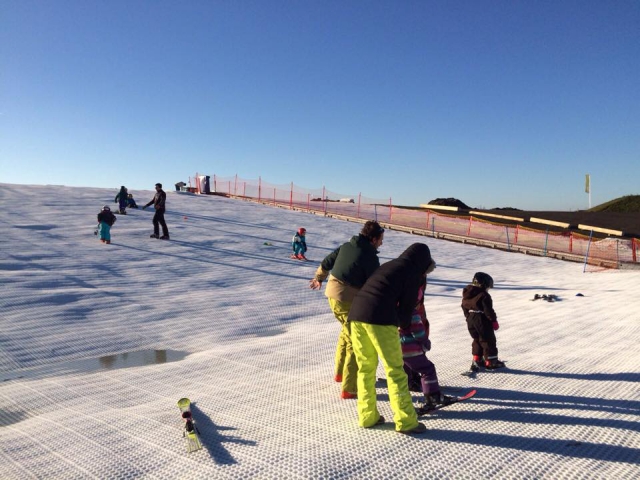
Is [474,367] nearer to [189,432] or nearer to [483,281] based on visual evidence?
[483,281]

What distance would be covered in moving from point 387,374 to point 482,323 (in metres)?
2.18

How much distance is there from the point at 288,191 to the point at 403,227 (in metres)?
10.3

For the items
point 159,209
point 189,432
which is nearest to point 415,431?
point 189,432

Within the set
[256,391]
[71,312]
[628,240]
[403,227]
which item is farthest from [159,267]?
[628,240]

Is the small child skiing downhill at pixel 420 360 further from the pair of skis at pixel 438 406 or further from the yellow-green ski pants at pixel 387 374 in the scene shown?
the yellow-green ski pants at pixel 387 374

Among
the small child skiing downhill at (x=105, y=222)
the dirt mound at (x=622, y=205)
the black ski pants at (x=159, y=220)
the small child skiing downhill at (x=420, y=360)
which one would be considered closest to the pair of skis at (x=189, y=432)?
the small child skiing downhill at (x=420, y=360)

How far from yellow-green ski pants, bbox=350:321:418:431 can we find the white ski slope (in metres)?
0.14

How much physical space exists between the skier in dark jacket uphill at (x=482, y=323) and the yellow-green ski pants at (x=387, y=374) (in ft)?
6.37

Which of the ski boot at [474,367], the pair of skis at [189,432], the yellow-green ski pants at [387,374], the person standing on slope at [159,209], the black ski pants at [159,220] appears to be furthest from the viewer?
Answer: the black ski pants at [159,220]

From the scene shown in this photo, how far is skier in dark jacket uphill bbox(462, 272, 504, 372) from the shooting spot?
5.06 metres

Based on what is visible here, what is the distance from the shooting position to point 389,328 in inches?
135

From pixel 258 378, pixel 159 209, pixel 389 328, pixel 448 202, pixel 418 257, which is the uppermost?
pixel 448 202

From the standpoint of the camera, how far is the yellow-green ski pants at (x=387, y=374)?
11.1ft

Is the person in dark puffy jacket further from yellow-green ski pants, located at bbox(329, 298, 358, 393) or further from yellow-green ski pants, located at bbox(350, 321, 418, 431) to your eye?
yellow-green ski pants, located at bbox(350, 321, 418, 431)
